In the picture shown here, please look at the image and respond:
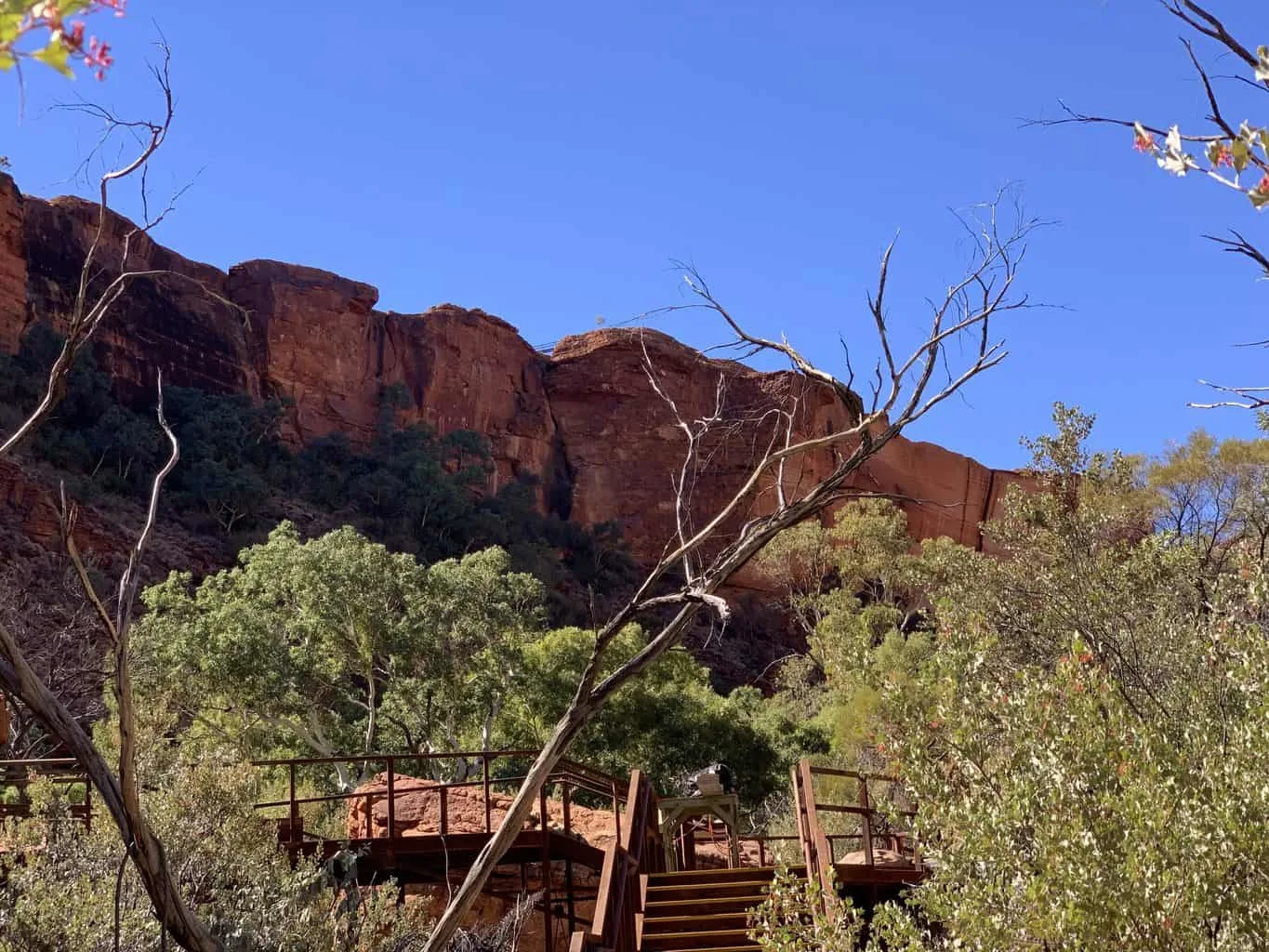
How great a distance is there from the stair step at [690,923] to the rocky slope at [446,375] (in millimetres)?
31344

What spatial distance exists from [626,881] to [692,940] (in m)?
0.78

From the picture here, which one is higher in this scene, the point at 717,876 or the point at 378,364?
the point at 378,364

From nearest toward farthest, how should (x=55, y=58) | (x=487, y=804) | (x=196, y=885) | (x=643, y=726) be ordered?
(x=55, y=58), (x=196, y=885), (x=487, y=804), (x=643, y=726)

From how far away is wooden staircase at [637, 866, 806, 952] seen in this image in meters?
9.57

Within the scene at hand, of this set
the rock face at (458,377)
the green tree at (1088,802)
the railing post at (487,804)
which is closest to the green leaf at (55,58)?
the green tree at (1088,802)

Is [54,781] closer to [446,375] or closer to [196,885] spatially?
[196,885]

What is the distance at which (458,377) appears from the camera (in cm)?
5047

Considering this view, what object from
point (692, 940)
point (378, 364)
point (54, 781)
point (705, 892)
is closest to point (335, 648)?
point (54, 781)

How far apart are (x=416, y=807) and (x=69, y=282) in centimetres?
3233

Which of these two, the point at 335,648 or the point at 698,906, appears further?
the point at 335,648

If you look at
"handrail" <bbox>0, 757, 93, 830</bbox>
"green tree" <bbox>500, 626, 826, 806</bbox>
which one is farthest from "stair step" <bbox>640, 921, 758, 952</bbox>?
"green tree" <bbox>500, 626, 826, 806</bbox>

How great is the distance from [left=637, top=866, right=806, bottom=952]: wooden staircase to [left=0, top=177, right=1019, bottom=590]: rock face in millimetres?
30802

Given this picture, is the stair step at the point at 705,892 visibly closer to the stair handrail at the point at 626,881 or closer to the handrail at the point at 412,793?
the stair handrail at the point at 626,881

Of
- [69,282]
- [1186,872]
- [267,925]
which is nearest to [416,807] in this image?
[267,925]
